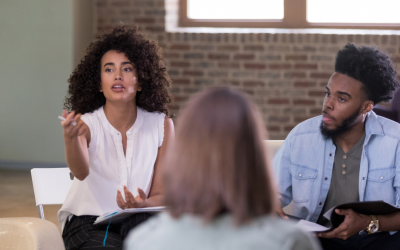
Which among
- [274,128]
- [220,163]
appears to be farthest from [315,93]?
[220,163]

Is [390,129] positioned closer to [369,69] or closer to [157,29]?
[369,69]

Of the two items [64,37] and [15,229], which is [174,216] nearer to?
[15,229]

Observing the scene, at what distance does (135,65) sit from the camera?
2.16 meters

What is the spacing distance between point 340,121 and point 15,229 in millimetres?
1322

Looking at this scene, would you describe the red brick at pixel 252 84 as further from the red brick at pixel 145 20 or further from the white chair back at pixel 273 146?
the white chair back at pixel 273 146

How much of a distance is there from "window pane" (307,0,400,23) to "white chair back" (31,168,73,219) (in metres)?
3.80

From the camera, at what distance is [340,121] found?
195 centimetres

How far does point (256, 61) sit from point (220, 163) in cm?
437

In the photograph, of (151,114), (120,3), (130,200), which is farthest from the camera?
(120,3)

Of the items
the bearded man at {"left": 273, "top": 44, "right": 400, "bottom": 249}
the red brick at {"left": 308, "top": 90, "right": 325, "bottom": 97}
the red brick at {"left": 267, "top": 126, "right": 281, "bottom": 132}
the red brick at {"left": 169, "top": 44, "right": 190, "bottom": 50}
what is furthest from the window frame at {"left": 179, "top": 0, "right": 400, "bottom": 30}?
the bearded man at {"left": 273, "top": 44, "right": 400, "bottom": 249}

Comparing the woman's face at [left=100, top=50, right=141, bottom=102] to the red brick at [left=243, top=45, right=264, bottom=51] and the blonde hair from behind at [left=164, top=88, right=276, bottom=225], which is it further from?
the red brick at [left=243, top=45, right=264, bottom=51]

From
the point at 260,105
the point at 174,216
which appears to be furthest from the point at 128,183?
the point at 260,105

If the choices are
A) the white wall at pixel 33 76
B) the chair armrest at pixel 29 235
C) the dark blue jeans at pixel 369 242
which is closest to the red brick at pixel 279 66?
the white wall at pixel 33 76

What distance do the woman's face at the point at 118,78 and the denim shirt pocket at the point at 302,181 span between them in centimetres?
80
